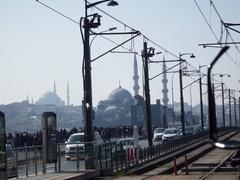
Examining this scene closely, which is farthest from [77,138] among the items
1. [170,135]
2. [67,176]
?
[170,135]

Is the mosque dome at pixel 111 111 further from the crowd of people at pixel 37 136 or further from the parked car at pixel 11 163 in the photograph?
the parked car at pixel 11 163

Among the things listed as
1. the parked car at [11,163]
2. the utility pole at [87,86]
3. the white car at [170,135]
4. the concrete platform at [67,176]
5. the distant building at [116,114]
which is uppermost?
the distant building at [116,114]

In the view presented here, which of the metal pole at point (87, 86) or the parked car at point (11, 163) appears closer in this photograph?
the parked car at point (11, 163)

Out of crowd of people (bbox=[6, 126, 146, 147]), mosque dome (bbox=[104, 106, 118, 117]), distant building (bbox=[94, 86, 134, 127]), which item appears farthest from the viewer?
mosque dome (bbox=[104, 106, 118, 117])

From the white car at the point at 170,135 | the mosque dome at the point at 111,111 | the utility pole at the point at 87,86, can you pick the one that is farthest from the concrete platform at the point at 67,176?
the mosque dome at the point at 111,111

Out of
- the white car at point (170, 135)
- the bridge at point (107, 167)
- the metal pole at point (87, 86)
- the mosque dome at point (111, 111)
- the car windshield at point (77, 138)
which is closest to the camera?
the bridge at point (107, 167)

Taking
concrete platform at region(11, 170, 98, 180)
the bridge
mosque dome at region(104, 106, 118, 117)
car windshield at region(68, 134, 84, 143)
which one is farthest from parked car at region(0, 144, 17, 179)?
mosque dome at region(104, 106, 118, 117)

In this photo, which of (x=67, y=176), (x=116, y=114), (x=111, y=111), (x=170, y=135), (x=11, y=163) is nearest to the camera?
(x=11, y=163)

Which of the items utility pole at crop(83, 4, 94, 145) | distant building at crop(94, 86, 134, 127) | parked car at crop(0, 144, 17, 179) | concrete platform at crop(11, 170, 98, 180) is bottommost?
concrete platform at crop(11, 170, 98, 180)

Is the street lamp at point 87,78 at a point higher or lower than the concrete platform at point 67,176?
higher

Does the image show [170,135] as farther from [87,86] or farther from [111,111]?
[111,111]

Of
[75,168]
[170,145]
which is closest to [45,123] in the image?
[75,168]

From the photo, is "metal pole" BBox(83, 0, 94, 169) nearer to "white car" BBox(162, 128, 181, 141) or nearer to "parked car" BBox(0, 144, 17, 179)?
"parked car" BBox(0, 144, 17, 179)

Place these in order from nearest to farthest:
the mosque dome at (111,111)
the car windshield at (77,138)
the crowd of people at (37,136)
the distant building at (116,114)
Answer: the car windshield at (77,138) < the crowd of people at (37,136) < the distant building at (116,114) < the mosque dome at (111,111)
